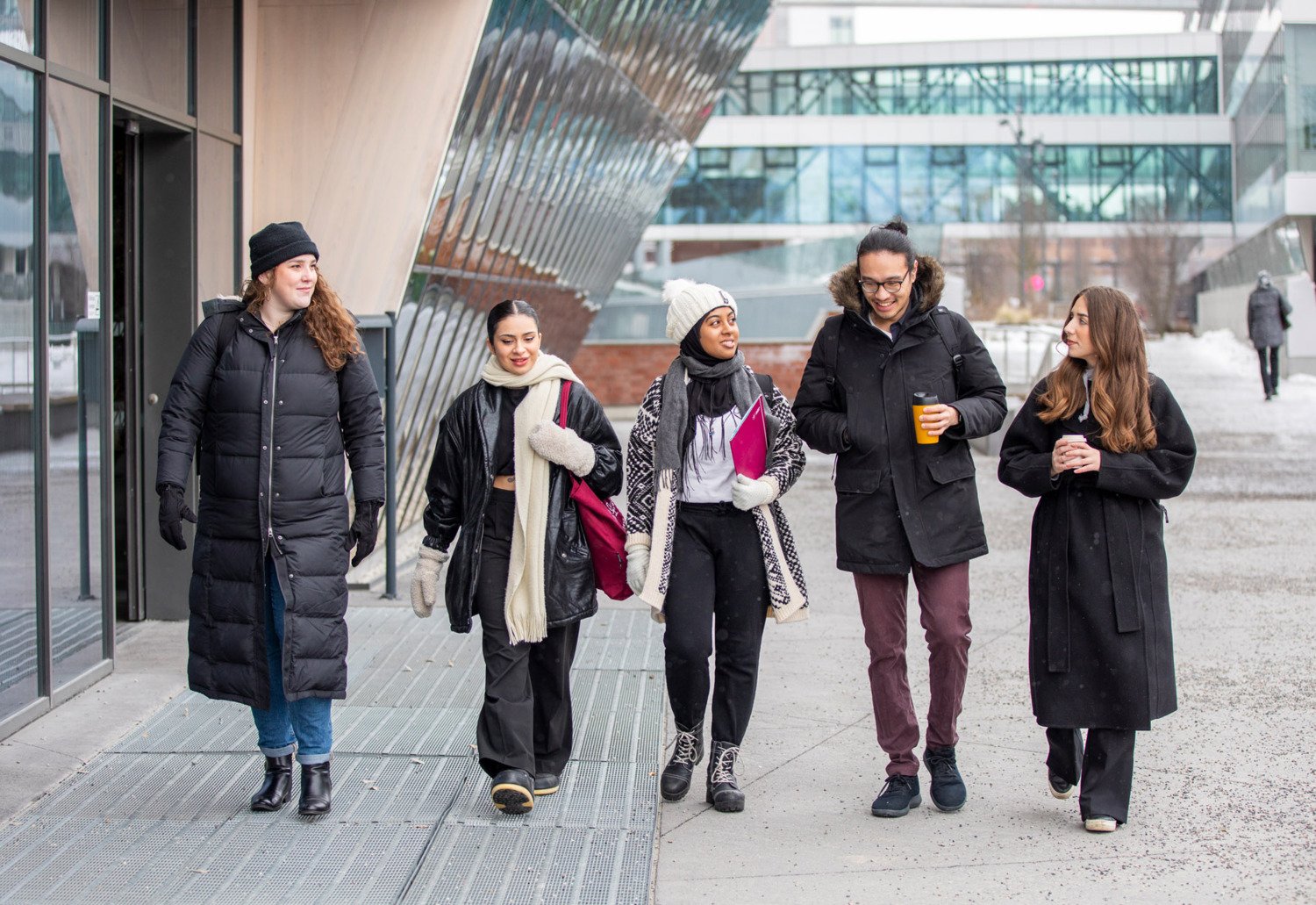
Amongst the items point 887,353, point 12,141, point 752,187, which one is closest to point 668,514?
point 887,353

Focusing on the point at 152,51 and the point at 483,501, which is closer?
the point at 483,501

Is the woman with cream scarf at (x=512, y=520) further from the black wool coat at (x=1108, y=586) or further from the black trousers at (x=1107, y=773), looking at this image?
the black trousers at (x=1107, y=773)

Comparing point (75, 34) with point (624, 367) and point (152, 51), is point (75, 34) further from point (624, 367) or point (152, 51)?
point (624, 367)

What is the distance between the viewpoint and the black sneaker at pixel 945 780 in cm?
523

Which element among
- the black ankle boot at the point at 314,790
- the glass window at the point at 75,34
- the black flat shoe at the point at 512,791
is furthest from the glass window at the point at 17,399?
the black flat shoe at the point at 512,791

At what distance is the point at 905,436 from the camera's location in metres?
5.19

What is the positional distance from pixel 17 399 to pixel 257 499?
168 centimetres

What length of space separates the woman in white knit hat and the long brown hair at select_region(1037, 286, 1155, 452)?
1.01 metres

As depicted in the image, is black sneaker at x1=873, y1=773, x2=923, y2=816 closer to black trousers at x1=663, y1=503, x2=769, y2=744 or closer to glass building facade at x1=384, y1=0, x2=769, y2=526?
black trousers at x1=663, y1=503, x2=769, y2=744

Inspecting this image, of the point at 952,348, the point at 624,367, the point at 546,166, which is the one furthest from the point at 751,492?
the point at 624,367

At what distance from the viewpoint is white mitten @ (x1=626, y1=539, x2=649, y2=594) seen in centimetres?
518

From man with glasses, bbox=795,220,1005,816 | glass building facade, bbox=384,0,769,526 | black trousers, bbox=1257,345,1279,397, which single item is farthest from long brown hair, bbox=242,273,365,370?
black trousers, bbox=1257,345,1279,397

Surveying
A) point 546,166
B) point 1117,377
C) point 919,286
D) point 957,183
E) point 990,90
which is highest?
point 990,90

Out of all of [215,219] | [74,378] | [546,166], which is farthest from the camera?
[546,166]
